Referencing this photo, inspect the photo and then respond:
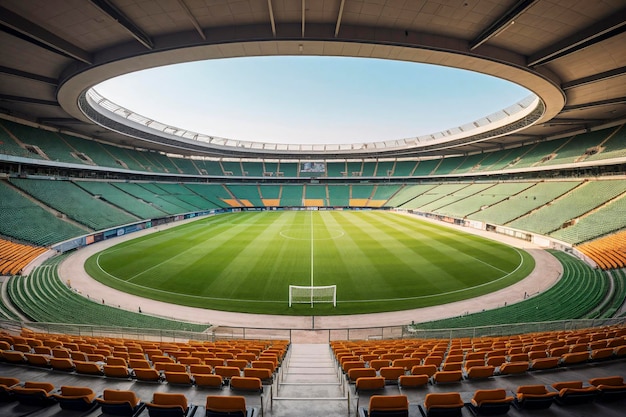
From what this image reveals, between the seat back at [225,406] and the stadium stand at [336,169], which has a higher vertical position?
the stadium stand at [336,169]

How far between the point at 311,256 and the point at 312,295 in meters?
9.49

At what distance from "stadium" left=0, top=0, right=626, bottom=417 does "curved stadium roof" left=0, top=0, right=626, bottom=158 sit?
0.42ft

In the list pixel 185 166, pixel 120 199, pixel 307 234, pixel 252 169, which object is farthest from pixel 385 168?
pixel 120 199

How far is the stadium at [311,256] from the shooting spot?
248 inches

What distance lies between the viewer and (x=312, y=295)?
18156 millimetres

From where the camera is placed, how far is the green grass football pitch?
61.1ft

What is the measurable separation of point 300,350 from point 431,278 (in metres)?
13.4

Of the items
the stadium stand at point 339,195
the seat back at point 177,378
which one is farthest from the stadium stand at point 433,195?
the seat back at point 177,378

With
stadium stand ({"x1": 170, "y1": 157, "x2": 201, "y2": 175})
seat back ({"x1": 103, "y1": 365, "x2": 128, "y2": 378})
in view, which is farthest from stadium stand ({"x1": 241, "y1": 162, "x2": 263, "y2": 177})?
seat back ({"x1": 103, "y1": 365, "x2": 128, "y2": 378})

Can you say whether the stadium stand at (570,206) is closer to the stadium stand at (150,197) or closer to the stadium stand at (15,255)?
the stadium stand at (15,255)

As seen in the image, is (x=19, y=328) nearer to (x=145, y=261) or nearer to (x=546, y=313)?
(x=145, y=261)

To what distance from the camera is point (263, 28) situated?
1564cm

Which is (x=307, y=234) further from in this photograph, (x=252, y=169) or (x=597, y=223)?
(x=252, y=169)

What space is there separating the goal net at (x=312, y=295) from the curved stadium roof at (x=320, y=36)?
14.9 m
